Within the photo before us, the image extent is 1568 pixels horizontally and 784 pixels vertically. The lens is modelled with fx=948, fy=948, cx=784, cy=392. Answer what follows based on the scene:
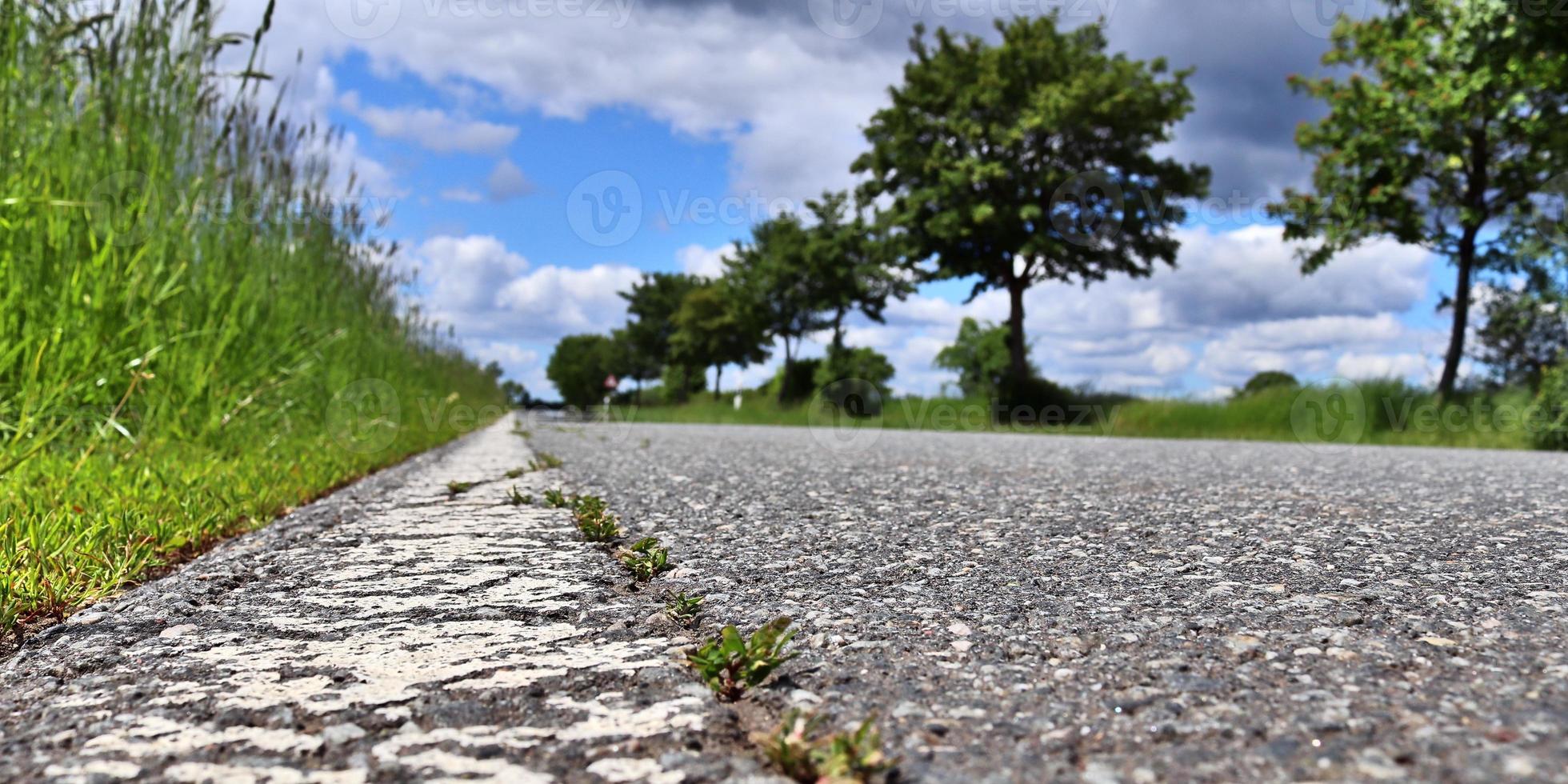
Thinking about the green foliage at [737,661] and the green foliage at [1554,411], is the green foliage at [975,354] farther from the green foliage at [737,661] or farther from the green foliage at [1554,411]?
the green foliage at [737,661]

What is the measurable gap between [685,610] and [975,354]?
29666 millimetres

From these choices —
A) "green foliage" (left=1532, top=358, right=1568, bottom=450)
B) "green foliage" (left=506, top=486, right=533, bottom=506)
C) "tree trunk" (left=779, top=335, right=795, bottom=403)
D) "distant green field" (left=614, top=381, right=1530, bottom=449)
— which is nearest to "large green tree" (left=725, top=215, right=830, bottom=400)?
"tree trunk" (left=779, top=335, right=795, bottom=403)

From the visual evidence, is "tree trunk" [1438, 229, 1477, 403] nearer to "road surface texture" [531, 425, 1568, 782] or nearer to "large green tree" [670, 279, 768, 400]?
"road surface texture" [531, 425, 1568, 782]

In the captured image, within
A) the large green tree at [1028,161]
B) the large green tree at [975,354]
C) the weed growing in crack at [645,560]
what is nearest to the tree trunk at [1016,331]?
the large green tree at [1028,161]

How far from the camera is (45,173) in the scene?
356 centimetres

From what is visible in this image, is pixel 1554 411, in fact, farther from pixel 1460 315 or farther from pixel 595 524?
pixel 595 524

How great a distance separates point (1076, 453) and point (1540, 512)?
12.4 ft

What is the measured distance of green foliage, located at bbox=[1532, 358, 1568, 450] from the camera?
10.9 m

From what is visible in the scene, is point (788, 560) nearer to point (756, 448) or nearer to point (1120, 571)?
point (1120, 571)

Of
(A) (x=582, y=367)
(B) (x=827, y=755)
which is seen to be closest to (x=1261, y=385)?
(B) (x=827, y=755)

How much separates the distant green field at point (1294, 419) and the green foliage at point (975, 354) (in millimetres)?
7377

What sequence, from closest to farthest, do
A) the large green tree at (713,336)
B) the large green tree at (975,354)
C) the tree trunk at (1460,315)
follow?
the tree trunk at (1460,315) → the large green tree at (975,354) → the large green tree at (713,336)

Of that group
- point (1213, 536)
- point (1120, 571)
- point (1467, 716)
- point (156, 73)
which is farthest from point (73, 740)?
point (156, 73)

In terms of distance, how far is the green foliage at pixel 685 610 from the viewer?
1.79m
